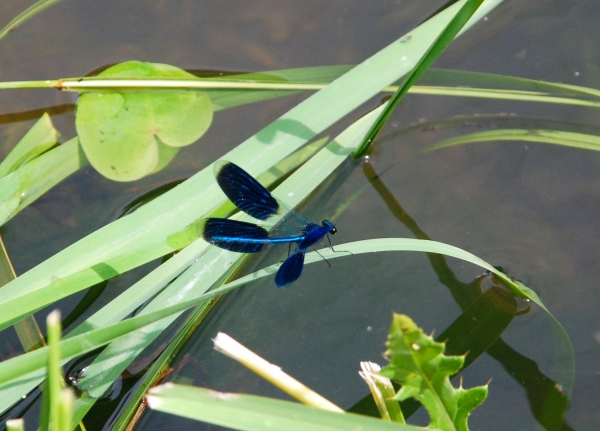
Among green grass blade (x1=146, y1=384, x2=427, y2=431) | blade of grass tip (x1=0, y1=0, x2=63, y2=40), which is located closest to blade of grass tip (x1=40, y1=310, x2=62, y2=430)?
green grass blade (x1=146, y1=384, x2=427, y2=431)

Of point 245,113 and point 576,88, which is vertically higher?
point 245,113

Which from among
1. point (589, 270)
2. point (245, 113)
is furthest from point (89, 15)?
point (589, 270)

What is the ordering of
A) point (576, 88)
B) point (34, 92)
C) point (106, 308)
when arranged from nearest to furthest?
point (106, 308) → point (576, 88) → point (34, 92)

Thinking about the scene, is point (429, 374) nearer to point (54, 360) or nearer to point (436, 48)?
point (54, 360)

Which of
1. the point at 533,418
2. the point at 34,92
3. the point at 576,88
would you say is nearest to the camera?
the point at 533,418

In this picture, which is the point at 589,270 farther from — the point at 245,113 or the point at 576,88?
the point at 245,113

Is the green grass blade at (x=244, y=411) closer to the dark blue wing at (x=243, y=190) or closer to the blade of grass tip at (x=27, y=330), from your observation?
the dark blue wing at (x=243, y=190)

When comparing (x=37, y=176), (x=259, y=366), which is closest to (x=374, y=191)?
(x=259, y=366)

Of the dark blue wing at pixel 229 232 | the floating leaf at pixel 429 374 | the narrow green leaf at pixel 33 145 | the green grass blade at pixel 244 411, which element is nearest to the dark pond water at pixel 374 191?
the narrow green leaf at pixel 33 145
